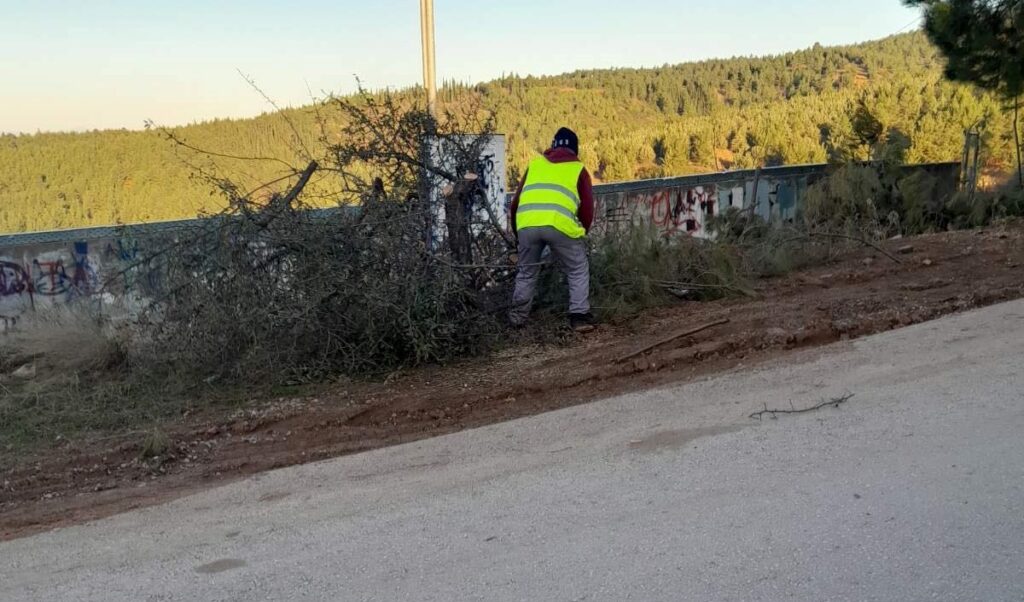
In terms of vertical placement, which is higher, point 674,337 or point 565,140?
point 565,140

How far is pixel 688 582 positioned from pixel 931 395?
2.75 m

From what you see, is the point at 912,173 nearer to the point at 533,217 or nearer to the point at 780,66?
the point at 533,217

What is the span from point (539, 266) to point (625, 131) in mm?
47714

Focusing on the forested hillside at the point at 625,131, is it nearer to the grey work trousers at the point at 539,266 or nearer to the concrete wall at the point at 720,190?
the grey work trousers at the point at 539,266

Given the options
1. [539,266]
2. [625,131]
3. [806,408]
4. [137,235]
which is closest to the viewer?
[806,408]

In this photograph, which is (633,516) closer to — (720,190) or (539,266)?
(539,266)

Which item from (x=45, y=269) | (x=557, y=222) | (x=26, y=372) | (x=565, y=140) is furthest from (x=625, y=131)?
(x=26, y=372)

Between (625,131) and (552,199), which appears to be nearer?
(552,199)

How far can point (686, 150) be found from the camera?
46.8m

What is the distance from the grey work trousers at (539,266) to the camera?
25.0 feet

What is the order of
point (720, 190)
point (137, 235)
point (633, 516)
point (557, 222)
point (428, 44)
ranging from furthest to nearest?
point (720, 190)
point (428, 44)
point (137, 235)
point (557, 222)
point (633, 516)

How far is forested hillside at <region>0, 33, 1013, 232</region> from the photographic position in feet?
51.4

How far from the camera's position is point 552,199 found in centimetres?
757

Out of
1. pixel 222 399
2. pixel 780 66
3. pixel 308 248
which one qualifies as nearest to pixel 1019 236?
pixel 308 248
